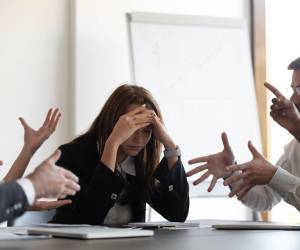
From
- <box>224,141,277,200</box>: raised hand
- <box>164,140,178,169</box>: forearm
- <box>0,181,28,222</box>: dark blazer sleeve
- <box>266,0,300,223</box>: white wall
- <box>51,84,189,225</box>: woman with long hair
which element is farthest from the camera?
<box>266,0,300,223</box>: white wall

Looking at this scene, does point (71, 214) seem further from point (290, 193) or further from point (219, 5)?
point (219, 5)

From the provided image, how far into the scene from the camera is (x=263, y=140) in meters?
3.35

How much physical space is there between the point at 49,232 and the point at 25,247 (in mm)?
212

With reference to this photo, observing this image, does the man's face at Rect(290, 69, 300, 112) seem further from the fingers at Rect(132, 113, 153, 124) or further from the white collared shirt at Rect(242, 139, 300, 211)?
the fingers at Rect(132, 113, 153, 124)

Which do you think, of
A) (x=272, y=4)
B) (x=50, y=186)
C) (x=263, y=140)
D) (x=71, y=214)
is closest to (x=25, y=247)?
(x=50, y=186)

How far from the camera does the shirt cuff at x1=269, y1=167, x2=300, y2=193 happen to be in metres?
1.74

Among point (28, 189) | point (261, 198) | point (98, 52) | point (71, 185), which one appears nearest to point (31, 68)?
point (98, 52)

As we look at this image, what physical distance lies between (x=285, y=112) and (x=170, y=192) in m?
0.48

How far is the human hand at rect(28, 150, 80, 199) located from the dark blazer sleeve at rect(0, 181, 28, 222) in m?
0.05

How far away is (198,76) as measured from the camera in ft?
9.91

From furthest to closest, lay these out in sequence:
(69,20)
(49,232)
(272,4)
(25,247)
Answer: (272,4) < (69,20) < (49,232) < (25,247)

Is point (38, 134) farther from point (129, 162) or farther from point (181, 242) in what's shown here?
point (181, 242)

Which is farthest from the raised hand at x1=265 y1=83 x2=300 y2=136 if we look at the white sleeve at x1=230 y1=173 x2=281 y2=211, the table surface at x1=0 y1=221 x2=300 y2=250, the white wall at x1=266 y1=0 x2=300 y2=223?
the white wall at x1=266 y1=0 x2=300 y2=223

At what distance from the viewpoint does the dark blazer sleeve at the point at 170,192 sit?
1.89 meters
